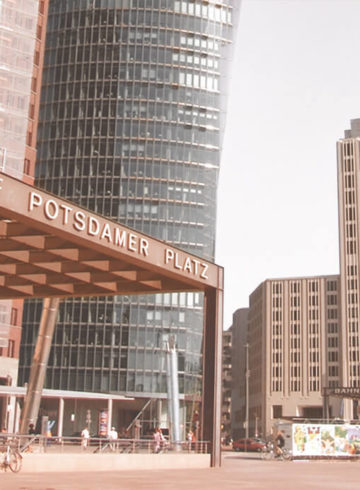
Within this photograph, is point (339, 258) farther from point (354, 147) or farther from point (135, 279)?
point (135, 279)

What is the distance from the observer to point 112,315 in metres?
112

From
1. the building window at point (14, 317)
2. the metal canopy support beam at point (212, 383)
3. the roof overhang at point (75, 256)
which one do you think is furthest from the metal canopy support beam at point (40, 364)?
the building window at point (14, 317)

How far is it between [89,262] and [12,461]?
8470mm

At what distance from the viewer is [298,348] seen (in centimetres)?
16450

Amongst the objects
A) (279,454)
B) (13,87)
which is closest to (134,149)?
(13,87)

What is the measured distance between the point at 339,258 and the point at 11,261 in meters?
134

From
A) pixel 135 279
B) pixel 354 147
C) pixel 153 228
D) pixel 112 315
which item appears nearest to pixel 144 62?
pixel 153 228

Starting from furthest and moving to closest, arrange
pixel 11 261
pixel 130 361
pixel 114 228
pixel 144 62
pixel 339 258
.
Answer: pixel 339 258 < pixel 144 62 < pixel 130 361 < pixel 11 261 < pixel 114 228

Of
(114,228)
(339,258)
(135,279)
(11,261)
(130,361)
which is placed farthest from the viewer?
(339,258)

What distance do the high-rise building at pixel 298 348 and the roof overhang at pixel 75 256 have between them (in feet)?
425

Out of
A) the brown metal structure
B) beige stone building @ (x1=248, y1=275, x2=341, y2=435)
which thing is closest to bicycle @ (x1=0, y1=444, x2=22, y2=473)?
the brown metal structure

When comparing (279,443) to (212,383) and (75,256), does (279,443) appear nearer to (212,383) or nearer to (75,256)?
(212,383)

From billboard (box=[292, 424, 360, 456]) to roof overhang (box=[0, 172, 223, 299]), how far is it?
62.9ft

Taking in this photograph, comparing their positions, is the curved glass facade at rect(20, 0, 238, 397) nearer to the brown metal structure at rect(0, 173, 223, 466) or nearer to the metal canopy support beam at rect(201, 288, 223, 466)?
the brown metal structure at rect(0, 173, 223, 466)
